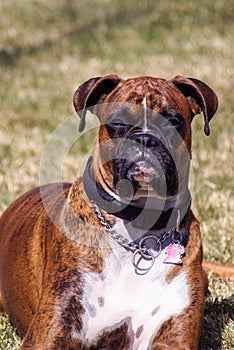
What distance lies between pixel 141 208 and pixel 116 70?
20.0 feet

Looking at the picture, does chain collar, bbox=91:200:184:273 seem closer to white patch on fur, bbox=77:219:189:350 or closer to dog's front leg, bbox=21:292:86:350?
white patch on fur, bbox=77:219:189:350

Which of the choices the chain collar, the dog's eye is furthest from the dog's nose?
the chain collar

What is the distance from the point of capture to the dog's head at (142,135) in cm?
361

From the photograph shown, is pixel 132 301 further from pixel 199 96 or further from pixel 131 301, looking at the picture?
pixel 199 96

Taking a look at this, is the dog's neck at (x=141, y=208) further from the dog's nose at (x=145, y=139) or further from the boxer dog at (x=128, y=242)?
the dog's nose at (x=145, y=139)

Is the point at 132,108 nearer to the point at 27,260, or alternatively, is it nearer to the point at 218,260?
the point at 27,260

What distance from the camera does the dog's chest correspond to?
12.0ft

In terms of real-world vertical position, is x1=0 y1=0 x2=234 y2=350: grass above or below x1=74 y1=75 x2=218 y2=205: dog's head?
below

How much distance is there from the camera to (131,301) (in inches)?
146

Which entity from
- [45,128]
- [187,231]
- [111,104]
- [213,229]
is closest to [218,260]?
[213,229]

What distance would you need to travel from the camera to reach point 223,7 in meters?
11.6

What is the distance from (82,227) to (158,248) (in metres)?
0.38

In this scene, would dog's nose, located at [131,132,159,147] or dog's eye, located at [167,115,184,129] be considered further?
dog's eye, located at [167,115,184,129]

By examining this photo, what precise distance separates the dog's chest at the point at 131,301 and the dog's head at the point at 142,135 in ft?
1.25
